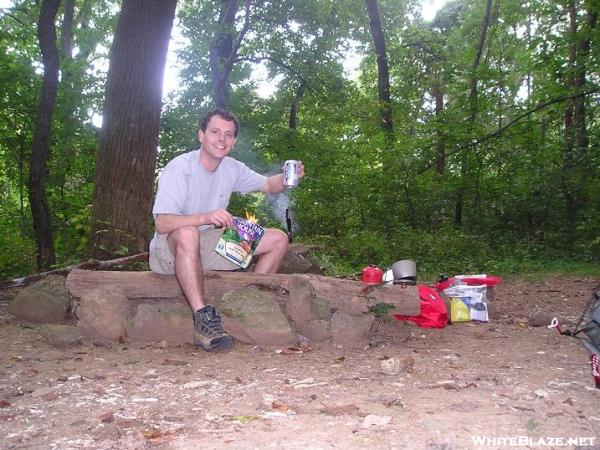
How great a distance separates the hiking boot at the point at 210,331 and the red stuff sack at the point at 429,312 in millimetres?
1496

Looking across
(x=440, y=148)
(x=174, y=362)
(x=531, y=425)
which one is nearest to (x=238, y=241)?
(x=174, y=362)

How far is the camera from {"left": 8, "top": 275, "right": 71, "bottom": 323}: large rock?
13.6 ft

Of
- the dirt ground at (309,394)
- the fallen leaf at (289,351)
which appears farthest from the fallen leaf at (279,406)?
the fallen leaf at (289,351)

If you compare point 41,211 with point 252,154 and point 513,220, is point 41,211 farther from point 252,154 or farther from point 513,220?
point 513,220

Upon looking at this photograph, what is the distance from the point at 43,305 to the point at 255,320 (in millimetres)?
1853

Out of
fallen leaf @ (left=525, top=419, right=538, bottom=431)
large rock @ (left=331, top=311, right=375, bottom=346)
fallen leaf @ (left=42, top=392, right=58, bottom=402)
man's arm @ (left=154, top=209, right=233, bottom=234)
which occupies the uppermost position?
man's arm @ (left=154, top=209, right=233, bottom=234)

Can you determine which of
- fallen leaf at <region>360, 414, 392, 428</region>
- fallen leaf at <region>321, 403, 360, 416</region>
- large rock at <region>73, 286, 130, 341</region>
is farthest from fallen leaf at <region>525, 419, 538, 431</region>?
large rock at <region>73, 286, 130, 341</region>

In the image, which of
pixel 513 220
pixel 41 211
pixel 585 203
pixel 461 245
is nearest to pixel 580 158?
pixel 585 203

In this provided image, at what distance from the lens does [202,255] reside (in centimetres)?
402

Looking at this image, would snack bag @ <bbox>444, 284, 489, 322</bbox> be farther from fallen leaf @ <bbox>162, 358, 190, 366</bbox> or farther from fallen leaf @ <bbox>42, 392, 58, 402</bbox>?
fallen leaf @ <bbox>42, 392, 58, 402</bbox>

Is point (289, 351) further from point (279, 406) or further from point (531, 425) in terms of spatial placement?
point (531, 425)

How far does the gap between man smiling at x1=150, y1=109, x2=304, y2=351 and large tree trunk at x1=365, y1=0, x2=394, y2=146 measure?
865 cm

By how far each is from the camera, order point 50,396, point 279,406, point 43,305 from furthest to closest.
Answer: point 43,305 < point 50,396 < point 279,406

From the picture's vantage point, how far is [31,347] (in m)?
3.58
